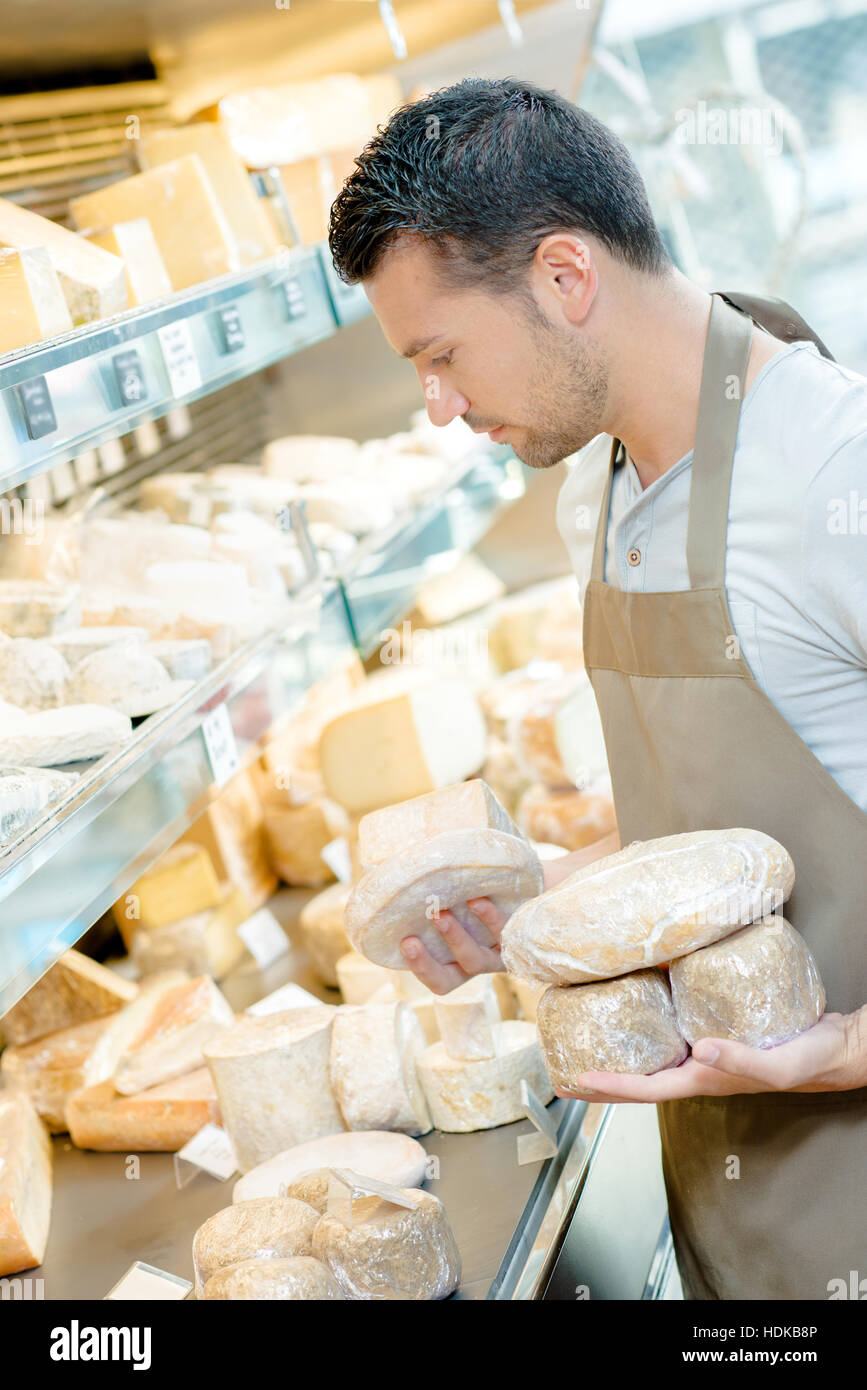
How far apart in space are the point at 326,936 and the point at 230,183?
4.08 ft

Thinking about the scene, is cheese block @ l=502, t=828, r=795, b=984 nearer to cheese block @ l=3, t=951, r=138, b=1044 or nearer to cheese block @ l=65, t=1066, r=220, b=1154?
cheese block @ l=65, t=1066, r=220, b=1154

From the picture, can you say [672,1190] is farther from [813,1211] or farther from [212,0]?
→ [212,0]

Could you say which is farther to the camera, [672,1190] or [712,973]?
[672,1190]

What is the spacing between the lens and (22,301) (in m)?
1.33

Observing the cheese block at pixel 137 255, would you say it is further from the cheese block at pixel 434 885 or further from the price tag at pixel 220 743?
the cheese block at pixel 434 885

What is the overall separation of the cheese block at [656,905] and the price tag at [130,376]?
2.31ft

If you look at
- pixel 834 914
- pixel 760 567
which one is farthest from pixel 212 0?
pixel 834 914

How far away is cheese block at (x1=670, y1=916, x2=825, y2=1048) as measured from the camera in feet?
3.69

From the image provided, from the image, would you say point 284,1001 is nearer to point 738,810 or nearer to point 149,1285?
point 149,1285

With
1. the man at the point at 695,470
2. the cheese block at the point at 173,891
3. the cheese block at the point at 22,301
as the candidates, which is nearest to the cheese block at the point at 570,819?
the cheese block at the point at 173,891

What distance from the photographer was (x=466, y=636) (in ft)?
10.8

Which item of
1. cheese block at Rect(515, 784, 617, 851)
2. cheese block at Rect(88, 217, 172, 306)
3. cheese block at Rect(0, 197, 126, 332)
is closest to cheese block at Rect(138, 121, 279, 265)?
cheese block at Rect(88, 217, 172, 306)

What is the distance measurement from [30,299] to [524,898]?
0.86 meters

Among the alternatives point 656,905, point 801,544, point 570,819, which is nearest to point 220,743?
point 656,905
